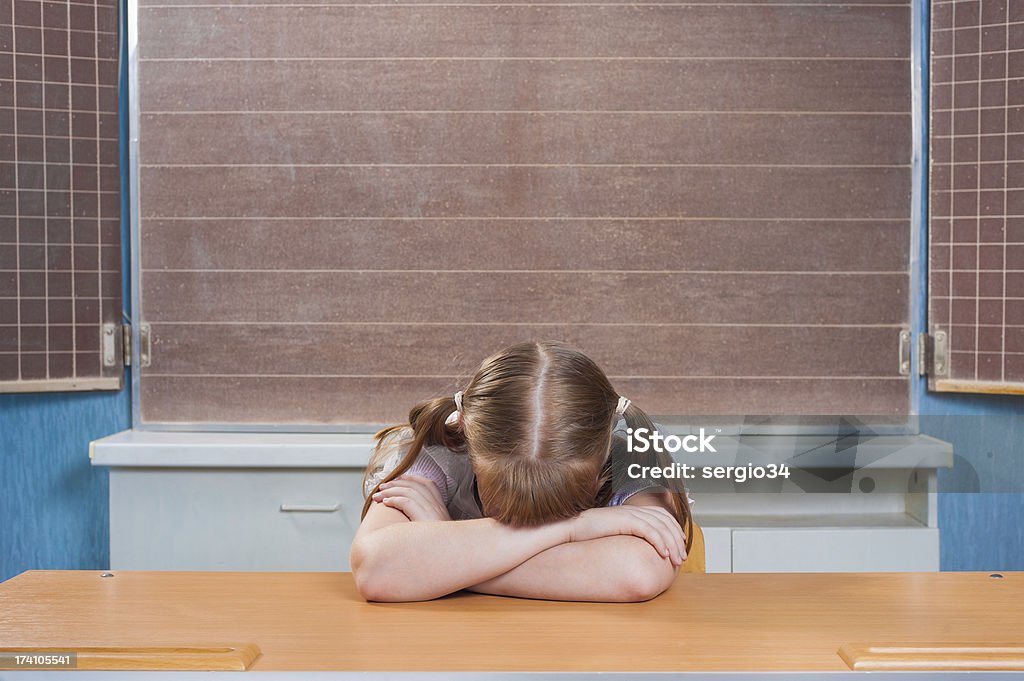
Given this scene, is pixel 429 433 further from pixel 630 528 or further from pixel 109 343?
pixel 109 343

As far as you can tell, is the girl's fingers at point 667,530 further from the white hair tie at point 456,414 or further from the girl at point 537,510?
the white hair tie at point 456,414

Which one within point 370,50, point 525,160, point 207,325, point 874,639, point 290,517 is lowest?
point 290,517

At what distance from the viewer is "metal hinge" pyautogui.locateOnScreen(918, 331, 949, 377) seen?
1882mm

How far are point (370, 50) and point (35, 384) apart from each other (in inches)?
38.6

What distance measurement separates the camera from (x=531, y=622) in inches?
30.4

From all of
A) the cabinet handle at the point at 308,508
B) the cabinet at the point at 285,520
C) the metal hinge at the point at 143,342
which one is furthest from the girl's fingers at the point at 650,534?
the metal hinge at the point at 143,342

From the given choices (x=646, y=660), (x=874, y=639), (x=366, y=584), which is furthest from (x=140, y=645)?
(x=874, y=639)

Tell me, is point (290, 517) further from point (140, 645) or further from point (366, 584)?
point (140, 645)

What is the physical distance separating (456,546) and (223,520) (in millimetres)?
1087

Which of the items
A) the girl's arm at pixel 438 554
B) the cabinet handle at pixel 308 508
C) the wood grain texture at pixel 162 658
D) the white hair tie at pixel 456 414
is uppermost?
the white hair tie at pixel 456 414

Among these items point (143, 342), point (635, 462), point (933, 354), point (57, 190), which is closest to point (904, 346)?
point (933, 354)

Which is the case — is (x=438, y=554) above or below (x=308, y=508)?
above

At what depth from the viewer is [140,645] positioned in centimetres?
69

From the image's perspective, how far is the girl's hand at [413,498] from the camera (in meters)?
1.02
